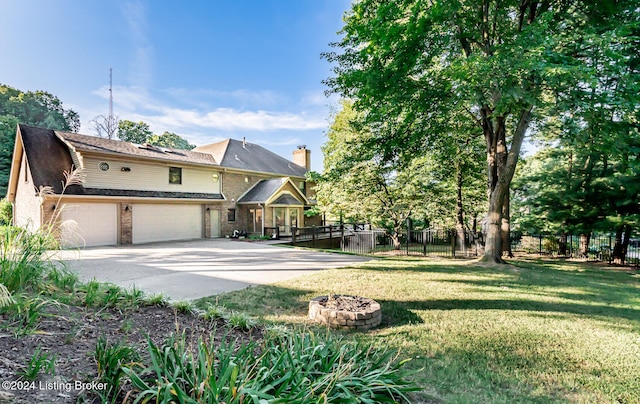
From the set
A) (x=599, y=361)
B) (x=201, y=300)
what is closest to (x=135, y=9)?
(x=201, y=300)

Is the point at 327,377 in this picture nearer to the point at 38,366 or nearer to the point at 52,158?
the point at 38,366

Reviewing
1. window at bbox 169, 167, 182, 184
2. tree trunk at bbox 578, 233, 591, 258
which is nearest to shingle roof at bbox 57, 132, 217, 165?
window at bbox 169, 167, 182, 184

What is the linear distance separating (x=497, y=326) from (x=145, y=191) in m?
17.9

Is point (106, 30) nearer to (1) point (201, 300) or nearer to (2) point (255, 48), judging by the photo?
(2) point (255, 48)

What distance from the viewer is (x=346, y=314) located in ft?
14.4

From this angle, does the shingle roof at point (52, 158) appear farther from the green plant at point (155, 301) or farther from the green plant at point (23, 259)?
the green plant at point (155, 301)

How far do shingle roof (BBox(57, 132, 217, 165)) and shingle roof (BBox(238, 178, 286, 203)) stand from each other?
3225 mm

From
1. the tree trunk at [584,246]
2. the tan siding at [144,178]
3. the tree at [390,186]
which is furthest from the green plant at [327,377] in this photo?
the tan siding at [144,178]

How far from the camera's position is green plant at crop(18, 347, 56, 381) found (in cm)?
195

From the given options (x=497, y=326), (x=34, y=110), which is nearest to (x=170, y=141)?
(x=34, y=110)

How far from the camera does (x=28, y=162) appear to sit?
46.1ft

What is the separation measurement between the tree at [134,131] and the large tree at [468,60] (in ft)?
123

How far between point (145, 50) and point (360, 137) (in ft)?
39.7

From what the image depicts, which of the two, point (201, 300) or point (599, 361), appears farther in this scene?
point (201, 300)
